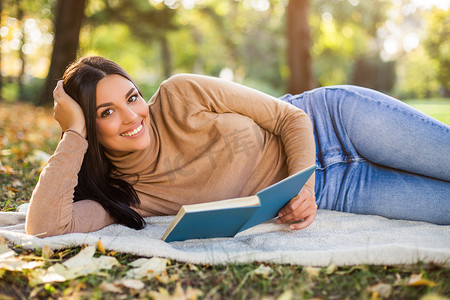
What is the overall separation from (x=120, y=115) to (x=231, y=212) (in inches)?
33.7

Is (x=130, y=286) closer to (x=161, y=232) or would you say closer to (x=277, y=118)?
(x=161, y=232)

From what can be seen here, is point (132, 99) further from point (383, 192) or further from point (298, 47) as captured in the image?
point (298, 47)

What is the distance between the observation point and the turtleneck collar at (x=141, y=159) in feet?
7.93

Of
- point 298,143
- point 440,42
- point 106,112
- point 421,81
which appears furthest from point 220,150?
point 421,81

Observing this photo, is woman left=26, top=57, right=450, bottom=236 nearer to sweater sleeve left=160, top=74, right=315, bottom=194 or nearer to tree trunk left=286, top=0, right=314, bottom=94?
sweater sleeve left=160, top=74, right=315, bottom=194

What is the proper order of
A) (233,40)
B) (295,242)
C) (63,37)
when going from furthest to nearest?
1. (233,40)
2. (63,37)
3. (295,242)

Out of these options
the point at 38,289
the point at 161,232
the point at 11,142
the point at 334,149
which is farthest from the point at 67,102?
the point at 11,142

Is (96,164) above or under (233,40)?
under

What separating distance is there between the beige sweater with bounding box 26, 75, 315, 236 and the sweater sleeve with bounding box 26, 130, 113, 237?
0.11 metres

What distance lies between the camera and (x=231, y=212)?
1797mm

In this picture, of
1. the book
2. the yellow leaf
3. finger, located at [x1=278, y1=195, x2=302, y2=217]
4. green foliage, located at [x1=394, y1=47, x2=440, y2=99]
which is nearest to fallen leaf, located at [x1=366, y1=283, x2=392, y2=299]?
the book

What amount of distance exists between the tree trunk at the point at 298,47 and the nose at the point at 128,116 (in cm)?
840

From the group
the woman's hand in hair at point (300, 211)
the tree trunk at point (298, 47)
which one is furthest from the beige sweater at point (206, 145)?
the tree trunk at point (298, 47)

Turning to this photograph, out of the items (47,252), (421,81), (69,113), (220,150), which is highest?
(421,81)
